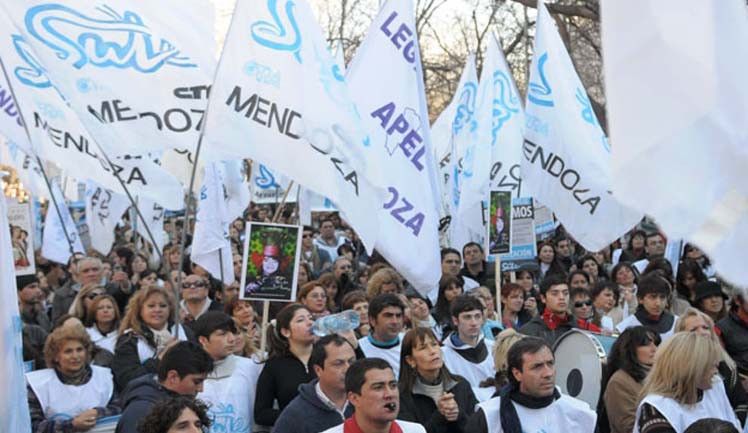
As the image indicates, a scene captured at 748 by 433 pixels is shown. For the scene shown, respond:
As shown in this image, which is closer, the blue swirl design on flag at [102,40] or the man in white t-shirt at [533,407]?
the man in white t-shirt at [533,407]

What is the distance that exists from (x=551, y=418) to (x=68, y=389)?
2.75 meters

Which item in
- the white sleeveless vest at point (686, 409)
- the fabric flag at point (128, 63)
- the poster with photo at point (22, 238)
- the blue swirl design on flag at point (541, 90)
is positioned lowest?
the white sleeveless vest at point (686, 409)

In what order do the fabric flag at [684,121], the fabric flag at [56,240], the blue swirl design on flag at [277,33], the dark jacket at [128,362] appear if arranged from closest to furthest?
the fabric flag at [684,121], the dark jacket at [128,362], the blue swirl design on flag at [277,33], the fabric flag at [56,240]

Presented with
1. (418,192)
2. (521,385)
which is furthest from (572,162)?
(521,385)

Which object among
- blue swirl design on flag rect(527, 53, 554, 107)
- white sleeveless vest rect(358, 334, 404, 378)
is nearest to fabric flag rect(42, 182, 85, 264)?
blue swirl design on flag rect(527, 53, 554, 107)

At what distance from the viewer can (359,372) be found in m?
5.75

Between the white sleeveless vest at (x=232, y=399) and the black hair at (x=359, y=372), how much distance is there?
4.58ft

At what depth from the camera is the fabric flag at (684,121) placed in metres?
2.55

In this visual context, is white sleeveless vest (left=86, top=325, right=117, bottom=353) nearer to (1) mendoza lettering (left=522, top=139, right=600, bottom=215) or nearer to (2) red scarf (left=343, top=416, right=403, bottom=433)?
(2) red scarf (left=343, top=416, right=403, bottom=433)

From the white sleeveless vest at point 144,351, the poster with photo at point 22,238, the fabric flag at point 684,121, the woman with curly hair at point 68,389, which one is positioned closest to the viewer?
the fabric flag at point 684,121

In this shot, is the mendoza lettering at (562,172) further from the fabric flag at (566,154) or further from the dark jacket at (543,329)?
the dark jacket at (543,329)

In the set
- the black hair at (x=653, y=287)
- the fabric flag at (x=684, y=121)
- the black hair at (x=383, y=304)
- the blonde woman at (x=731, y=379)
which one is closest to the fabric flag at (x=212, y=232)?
the black hair at (x=383, y=304)

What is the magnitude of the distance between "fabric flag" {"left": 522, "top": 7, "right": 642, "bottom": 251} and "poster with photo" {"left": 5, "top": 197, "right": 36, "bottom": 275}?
15.3 feet

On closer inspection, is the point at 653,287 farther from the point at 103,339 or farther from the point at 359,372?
the point at 359,372
